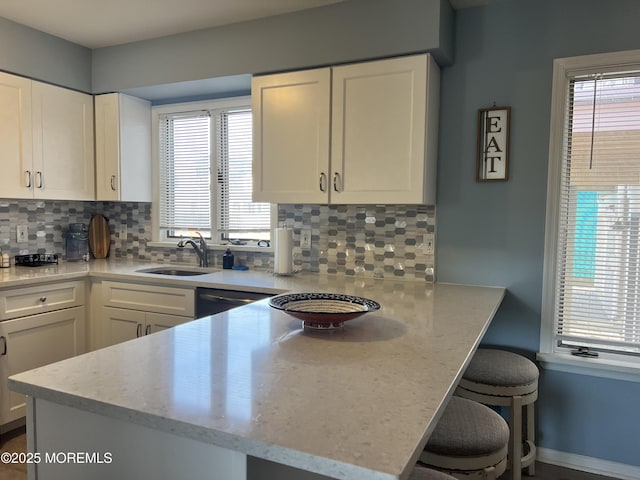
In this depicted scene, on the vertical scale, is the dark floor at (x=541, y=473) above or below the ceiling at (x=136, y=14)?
below

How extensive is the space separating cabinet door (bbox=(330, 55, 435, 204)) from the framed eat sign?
37 centimetres

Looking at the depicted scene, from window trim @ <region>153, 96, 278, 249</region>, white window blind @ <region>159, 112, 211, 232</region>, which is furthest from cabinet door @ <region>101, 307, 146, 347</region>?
white window blind @ <region>159, 112, 211, 232</region>

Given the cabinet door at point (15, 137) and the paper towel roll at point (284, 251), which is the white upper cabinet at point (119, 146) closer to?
the cabinet door at point (15, 137)

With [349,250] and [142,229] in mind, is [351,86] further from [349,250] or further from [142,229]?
[142,229]

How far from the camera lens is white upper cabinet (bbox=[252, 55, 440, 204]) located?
2387 millimetres

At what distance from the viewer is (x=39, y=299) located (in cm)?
271

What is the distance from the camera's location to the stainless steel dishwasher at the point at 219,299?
2.52 meters

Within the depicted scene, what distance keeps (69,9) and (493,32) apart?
2.42m

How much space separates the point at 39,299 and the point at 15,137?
106cm

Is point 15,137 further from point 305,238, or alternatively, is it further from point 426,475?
point 426,475

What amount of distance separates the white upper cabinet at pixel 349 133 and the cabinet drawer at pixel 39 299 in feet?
4.43

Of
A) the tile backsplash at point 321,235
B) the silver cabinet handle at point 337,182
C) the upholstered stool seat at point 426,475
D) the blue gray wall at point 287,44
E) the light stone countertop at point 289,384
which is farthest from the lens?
the tile backsplash at point 321,235

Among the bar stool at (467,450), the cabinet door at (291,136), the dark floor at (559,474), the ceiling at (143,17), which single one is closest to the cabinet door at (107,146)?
the ceiling at (143,17)

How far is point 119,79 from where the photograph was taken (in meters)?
3.22
